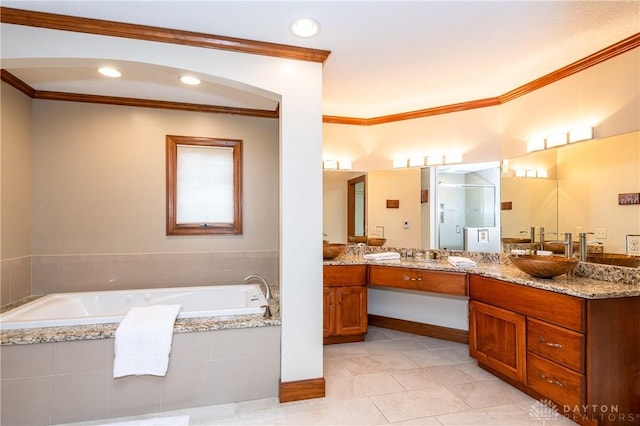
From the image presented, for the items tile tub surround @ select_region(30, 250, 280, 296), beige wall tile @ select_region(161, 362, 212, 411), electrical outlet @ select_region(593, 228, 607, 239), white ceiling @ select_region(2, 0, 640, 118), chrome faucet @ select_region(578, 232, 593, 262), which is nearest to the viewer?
white ceiling @ select_region(2, 0, 640, 118)

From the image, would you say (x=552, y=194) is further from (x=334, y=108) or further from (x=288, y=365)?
(x=288, y=365)

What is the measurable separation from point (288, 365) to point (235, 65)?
2.09m

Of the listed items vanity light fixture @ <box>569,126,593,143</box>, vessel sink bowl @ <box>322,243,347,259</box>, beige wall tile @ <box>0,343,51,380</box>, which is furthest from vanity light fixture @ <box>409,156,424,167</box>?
beige wall tile @ <box>0,343,51,380</box>

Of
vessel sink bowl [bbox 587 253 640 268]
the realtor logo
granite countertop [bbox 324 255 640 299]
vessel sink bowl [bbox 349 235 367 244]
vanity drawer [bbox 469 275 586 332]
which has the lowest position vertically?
the realtor logo

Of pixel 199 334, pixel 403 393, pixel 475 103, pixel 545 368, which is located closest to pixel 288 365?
pixel 199 334

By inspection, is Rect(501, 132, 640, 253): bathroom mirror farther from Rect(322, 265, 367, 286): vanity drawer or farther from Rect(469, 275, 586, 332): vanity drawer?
Rect(322, 265, 367, 286): vanity drawer

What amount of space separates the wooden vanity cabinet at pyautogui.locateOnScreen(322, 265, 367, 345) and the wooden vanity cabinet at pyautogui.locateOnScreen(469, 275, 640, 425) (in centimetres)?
134

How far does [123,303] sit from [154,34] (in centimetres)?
222

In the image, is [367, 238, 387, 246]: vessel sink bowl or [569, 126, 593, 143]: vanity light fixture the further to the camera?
[367, 238, 387, 246]: vessel sink bowl

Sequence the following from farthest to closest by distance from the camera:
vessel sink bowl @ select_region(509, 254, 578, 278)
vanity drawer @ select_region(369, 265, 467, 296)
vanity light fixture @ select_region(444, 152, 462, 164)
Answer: vanity light fixture @ select_region(444, 152, 462, 164), vanity drawer @ select_region(369, 265, 467, 296), vessel sink bowl @ select_region(509, 254, 578, 278)

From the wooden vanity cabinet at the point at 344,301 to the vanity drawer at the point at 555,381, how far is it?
4.72 feet

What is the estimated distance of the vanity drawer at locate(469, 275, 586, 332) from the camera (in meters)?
2.00

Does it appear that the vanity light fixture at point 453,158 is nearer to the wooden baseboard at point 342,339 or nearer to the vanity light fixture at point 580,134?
the vanity light fixture at point 580,134

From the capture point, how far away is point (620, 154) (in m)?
2.33
